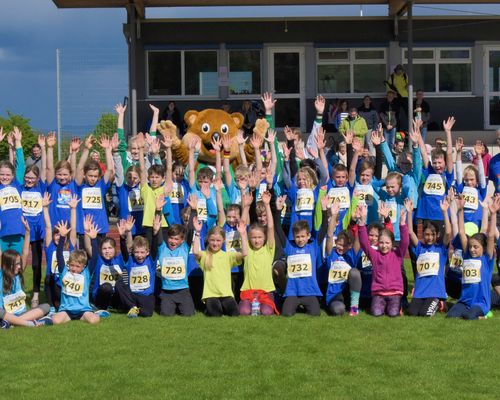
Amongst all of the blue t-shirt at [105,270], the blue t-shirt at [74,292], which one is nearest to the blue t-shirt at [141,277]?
the blue t-shirt at [105,270]

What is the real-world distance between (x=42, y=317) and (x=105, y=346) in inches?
62.5

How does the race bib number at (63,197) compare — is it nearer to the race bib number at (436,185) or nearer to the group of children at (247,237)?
the group of children at (247,237)

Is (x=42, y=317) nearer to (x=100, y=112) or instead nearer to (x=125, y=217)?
(x=125, y=217)

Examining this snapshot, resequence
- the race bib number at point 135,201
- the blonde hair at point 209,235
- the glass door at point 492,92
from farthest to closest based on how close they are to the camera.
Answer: the glass door at point 492,92
the race bib number at point 135,201
the blonde hair at point 209,235

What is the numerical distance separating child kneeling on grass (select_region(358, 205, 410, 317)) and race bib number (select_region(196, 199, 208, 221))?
1.91 metres

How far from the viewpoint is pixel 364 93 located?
23734 millimetres

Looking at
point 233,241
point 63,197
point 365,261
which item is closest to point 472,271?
point 365,261

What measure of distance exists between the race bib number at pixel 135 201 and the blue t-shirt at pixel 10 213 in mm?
1263

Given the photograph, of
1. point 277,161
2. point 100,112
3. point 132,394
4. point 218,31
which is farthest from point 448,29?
point 132,394

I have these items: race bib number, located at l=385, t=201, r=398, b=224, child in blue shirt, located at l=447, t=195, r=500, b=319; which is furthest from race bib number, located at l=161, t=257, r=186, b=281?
child in blue shirt, located at l=447, t=195, r=500, b=319

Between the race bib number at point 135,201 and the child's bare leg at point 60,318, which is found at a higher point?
the race bib number at point 135,201

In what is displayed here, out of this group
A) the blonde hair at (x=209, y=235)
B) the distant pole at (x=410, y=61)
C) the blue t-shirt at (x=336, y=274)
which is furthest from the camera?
the distant pole at (x=410, y=61)

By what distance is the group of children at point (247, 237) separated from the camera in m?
8.93

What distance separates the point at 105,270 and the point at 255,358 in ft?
10.1
